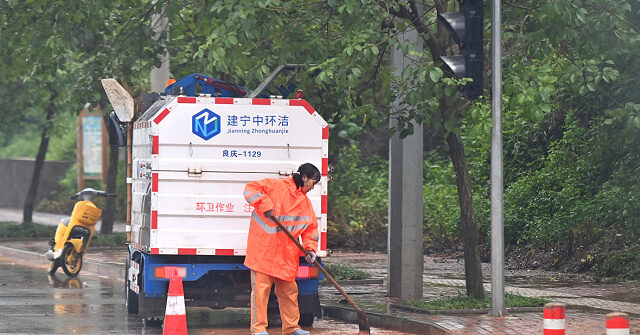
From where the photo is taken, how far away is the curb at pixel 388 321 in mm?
10906

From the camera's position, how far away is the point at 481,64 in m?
11.1

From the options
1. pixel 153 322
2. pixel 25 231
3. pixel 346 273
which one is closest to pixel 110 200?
pixel 25 231

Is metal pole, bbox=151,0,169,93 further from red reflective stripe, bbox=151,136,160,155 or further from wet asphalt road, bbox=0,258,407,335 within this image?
red reflective stripe, bbox=151,136,160,155

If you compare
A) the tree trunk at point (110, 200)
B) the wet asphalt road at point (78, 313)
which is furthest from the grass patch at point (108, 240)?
the wet asphalt road at point (78, 313)

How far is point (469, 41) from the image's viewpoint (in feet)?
36.2

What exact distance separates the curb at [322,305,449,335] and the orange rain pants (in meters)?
1.13

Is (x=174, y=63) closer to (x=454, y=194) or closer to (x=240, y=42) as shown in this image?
(x=454, y=194)

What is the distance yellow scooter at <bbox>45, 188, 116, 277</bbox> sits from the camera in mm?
17734

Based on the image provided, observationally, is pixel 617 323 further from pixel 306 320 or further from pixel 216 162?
pixel 306 320

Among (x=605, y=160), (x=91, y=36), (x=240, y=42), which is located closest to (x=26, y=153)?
(x=91, y=36)

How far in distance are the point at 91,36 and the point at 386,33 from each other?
380 inches

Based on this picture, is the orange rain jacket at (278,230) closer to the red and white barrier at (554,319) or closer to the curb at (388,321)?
the curb at (388,321)

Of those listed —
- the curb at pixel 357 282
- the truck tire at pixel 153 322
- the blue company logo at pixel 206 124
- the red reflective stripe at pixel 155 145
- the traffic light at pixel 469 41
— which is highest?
the traffic light at pixel 469 41

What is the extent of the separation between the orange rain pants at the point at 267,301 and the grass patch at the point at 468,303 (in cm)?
179
